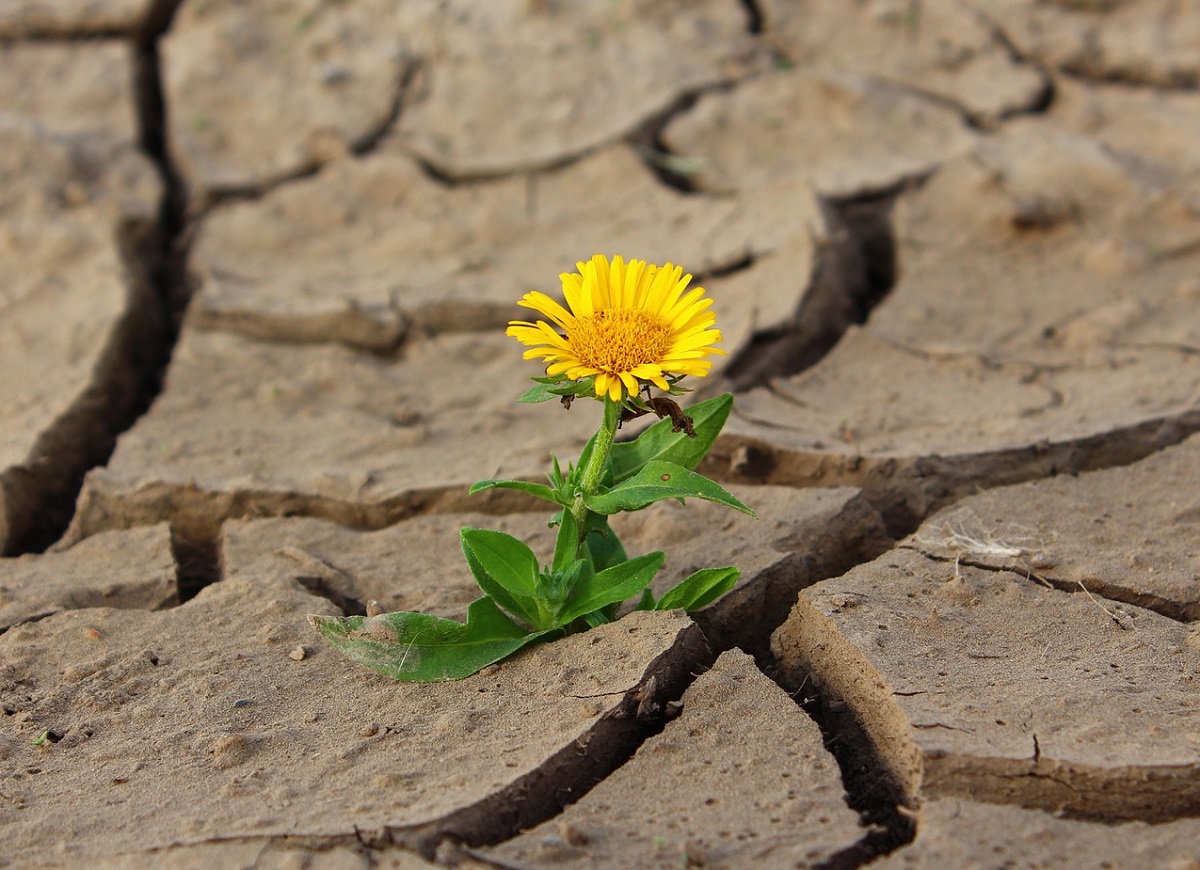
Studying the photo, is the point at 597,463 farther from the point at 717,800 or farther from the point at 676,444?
the point at 717,800

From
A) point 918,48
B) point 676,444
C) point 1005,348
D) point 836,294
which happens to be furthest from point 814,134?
point 676,444

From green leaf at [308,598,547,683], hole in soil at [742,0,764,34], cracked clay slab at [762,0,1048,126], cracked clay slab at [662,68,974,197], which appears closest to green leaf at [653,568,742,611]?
green leaf at [308,598,547,683]

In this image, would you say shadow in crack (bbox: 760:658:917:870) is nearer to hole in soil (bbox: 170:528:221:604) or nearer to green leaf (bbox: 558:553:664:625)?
green leaf (bbox: 558:553:664:625)

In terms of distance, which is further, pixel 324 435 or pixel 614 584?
pixel 324 435

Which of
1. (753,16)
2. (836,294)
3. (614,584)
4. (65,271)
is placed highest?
(753,16)

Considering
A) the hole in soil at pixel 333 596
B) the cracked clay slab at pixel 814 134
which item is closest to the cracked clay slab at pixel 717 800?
the hole in soil at pixel 333 596
